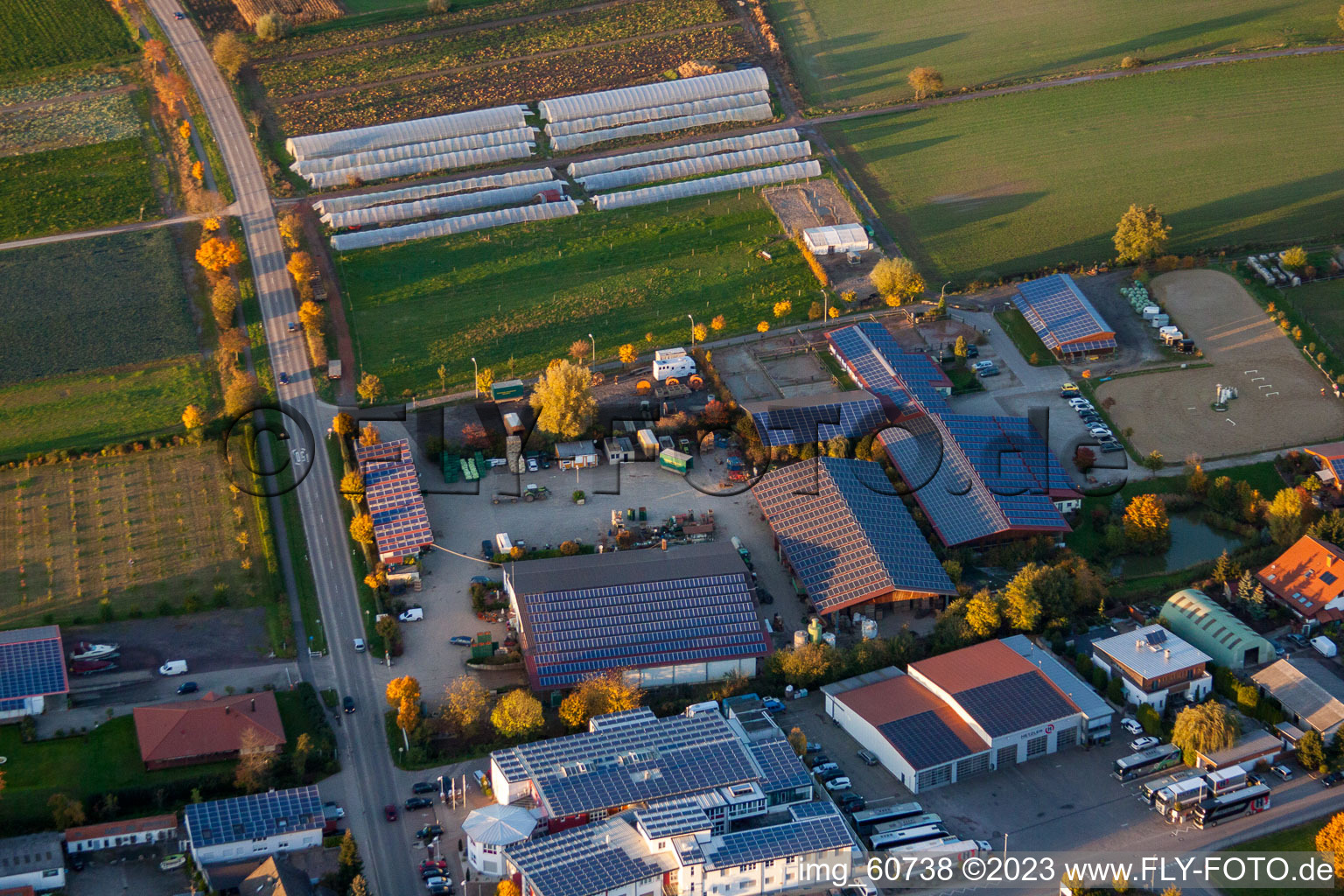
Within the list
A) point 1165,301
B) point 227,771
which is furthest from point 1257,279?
point 227,771

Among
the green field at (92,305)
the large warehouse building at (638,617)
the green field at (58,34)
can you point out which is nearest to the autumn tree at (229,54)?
the green field at (58,34)

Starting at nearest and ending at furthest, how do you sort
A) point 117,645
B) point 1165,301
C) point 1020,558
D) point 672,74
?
point 117,645
point 1020,558
point 1165,301
point 672,74

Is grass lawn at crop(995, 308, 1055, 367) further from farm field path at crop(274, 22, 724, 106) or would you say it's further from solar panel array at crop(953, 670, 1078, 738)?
farm field path at crop(274, 22, 724, 106)

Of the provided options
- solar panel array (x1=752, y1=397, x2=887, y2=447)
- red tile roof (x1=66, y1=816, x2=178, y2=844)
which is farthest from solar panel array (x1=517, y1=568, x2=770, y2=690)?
red tile roof (x1=66, y1=816, x2=178, y2=844)

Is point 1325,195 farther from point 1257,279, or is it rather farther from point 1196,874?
point 1196,874

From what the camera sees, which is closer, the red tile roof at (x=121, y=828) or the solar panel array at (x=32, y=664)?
the red tile roof at (x=121, y=828)

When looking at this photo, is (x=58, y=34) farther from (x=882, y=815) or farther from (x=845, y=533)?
(x=882, y=815)

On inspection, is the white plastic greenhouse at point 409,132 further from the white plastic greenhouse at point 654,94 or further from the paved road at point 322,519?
the paved road at point 322,519
